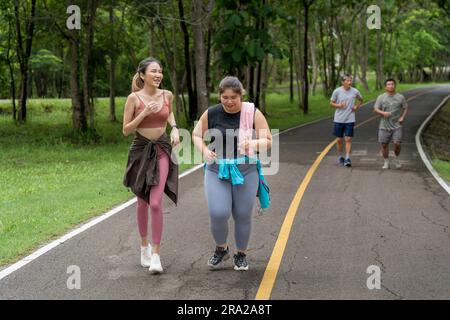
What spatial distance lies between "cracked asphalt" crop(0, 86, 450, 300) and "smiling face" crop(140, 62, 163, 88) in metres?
1.90

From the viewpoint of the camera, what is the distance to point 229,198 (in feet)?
21.6

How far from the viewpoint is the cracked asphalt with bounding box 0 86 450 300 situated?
6.14 m

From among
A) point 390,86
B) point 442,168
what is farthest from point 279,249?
point 442,168

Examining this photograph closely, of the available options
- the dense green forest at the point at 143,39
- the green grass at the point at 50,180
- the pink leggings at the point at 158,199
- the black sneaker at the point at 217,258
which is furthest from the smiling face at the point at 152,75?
the dense green forest at the point at 143,39

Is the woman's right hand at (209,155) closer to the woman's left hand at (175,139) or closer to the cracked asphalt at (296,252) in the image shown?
the woman's left hand at (175,139)

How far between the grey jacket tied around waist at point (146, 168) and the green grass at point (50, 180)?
1.69 meters

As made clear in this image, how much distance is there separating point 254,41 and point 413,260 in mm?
17512

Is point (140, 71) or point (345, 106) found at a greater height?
point (140, 71)

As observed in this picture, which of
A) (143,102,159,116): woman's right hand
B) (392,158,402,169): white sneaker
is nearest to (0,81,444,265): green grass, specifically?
(143,102,159,116): woman's right hand

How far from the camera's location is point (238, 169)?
21.4 feet

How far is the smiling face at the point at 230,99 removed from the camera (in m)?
6.37

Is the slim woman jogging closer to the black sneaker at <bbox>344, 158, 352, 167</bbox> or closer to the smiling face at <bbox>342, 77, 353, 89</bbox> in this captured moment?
the smiling face at <bbox>342, 77, 353, 89</bbox>

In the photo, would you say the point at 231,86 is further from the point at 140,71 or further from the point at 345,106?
the point at 345,106

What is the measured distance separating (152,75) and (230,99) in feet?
3.04
